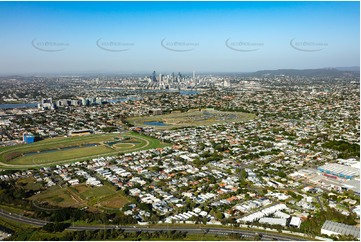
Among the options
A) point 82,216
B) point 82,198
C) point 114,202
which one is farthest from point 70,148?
point 82,216

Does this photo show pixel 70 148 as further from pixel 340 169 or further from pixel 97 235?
pixel 340 169

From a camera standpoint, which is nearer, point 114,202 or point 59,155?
point 114,202

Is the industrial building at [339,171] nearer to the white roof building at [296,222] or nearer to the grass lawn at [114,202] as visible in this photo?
the white roof building at [296,222]

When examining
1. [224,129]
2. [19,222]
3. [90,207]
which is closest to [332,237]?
[90,207]

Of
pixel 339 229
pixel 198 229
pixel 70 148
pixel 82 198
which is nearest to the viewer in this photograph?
pixel 339 229

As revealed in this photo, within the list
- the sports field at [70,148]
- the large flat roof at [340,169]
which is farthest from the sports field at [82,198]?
the large flat roof at [340,169]

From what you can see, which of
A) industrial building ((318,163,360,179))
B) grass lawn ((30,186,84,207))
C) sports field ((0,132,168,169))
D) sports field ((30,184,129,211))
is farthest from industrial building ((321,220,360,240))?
sports field ((0,132,168,169))

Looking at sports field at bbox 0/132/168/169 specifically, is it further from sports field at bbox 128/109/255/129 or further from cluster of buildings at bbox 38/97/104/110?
cluster of buildings at bbox 38/97/104/110
